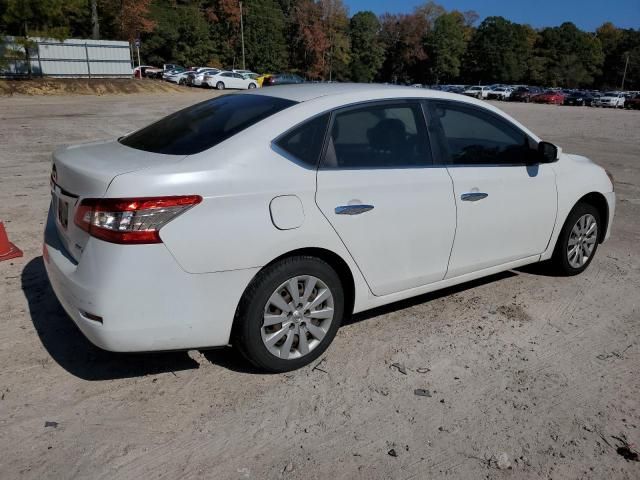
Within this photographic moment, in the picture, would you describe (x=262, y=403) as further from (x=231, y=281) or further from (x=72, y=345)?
(x=72, y=345)

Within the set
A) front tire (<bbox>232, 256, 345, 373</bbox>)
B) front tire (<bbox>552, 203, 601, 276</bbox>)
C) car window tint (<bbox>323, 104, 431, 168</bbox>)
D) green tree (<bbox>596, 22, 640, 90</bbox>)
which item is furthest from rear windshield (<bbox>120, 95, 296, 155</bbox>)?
green tree (<bbox>596, 22, 640, 90</bbox>)

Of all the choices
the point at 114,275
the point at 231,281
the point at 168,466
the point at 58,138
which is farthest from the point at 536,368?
the point at 58,138

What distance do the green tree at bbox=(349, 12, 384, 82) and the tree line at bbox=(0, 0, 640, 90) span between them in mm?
190

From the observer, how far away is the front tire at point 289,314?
3.08 meters

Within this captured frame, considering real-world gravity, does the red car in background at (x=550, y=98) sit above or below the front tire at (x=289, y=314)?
below

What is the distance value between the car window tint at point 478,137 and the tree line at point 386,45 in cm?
8022

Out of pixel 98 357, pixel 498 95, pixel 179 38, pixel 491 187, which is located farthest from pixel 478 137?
pixel 179 38

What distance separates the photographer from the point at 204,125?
11.4 feet

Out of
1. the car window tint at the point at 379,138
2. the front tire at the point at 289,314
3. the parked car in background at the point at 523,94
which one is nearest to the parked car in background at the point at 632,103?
the parked car in background at the point at 523,94

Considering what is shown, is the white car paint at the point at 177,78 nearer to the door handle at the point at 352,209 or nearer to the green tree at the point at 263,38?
the green tree at the point at 263,38

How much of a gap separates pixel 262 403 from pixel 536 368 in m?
1.73

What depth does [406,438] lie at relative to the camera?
282 centimetres

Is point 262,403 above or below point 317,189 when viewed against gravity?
below

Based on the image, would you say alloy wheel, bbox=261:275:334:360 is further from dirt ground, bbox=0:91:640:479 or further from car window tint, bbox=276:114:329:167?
car window tint, bbox=276:114:329:167
